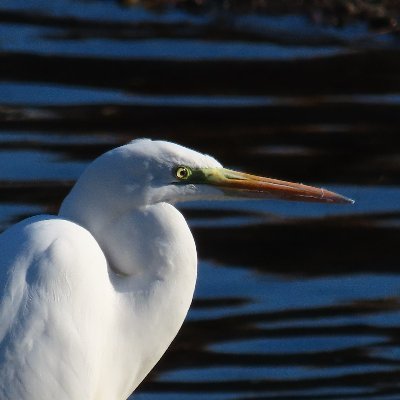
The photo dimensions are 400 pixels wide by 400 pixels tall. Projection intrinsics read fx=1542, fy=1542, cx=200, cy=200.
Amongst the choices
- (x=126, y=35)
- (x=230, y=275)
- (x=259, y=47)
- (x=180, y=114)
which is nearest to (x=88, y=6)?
(x=126, y=35)

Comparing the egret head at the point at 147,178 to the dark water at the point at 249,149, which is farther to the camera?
the dark water at the point at 249,149

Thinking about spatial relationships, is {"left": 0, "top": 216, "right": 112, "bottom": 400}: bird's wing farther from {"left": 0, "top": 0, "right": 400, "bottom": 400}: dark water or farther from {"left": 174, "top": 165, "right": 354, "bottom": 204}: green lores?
{"left": 0, "top": 0, "right": 400, "bottom": 400}: dark water

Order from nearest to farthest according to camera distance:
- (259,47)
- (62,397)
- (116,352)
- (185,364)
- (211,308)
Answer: (62,397)
(116,352)
(185,364)
(211,308)
(259,47)

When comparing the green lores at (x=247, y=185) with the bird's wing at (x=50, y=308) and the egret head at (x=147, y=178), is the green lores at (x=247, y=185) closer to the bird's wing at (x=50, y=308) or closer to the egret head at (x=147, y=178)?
the egret head at (x=147, y=178)

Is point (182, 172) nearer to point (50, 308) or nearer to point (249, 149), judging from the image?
point (50, 308)

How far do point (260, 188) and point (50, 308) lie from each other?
0.64 metres

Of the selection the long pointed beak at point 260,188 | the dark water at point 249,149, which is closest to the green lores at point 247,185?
the long pointed beak at point 260,188

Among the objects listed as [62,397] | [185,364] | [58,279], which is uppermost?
[58,279]

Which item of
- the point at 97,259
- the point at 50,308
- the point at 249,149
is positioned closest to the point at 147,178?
the point at 97,259

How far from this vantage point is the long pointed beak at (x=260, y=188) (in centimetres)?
395

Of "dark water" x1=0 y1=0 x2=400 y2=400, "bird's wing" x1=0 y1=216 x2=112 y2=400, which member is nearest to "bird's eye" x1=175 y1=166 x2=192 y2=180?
→ "bird's wing" x1=0 y1=216 x2=112 y2=400

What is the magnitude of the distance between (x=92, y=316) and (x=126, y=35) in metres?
5.86

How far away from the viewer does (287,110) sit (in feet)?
27.9

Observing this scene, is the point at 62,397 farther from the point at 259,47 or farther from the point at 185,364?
the point at 259,47
